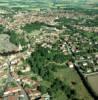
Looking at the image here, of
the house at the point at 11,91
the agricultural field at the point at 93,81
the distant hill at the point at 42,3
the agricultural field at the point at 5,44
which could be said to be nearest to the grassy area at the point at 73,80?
the agricultural field at the point at 93,81

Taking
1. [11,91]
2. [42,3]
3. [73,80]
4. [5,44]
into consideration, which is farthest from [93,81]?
[42,3]

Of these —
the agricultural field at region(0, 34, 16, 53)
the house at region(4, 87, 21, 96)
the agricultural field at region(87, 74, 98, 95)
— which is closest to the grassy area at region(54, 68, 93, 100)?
the agricultural field at region(87, 74, 98, 95)

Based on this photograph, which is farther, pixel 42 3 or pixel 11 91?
pixel 42 3

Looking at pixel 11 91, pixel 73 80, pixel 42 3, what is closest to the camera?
pixel 11 91

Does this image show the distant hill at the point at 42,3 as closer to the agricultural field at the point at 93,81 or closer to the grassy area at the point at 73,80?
the grassy area at the point at 73,80

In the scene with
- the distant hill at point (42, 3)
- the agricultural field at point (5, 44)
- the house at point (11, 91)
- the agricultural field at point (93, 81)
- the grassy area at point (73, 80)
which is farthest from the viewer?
the distant hill at point (42, 3)

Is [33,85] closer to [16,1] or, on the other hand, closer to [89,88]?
[89,88]

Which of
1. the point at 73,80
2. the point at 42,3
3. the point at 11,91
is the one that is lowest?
the point at 73,80

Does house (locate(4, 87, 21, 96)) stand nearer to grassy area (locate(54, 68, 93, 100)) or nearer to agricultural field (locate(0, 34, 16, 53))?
grassy area (locate(54, 68, 93, 100))

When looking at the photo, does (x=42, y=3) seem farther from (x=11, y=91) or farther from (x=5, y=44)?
(x=11, y=91)

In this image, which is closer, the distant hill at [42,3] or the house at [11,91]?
the house at [11,91]

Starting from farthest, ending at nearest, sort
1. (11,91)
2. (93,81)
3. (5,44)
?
(5,44) → (93,81) → (11,91)
